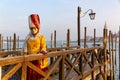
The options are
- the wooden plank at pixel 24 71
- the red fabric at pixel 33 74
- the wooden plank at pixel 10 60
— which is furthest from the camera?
the red fabric at pixel 33 74

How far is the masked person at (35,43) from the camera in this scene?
4.49 m

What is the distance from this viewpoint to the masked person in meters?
4.49

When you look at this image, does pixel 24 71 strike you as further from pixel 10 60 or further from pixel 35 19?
pixel 35 19

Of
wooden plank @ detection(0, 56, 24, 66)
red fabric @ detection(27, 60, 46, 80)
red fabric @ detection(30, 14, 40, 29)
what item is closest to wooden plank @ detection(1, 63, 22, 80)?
wooden plank @ detection(0, 56, 24, 66)

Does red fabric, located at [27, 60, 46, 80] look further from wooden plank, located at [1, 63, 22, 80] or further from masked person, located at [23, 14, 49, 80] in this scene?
wooden plank, located at [1, 63, 22, 80]

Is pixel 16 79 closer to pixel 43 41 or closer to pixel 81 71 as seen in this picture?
pixel 43 41

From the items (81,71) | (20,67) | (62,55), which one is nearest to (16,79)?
(20,67)

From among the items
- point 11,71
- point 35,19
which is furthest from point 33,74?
point 35,19

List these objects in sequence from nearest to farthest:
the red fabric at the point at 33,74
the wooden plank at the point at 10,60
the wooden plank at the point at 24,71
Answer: the wooden plank at the point at 10,60 → the wooden plank at the point at 24,71 → the red fabric at the point at 33,74

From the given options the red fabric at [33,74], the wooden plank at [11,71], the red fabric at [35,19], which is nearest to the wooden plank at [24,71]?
the wooden plank at [11,71]

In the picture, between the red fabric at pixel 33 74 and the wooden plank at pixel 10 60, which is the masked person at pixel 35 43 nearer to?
the red fabric at pixel 33 74

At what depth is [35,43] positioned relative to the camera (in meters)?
4.58

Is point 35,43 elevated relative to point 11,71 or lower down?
elevated

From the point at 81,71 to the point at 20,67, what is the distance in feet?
12.7
